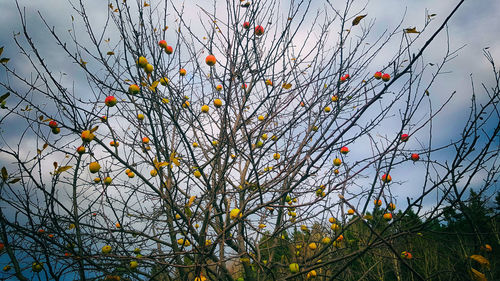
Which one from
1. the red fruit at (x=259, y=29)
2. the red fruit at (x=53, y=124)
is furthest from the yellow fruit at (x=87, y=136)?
the red fruit at (x=259, y=29)

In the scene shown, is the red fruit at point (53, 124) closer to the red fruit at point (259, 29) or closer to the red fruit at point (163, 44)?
the red fruit at point (163, 44)

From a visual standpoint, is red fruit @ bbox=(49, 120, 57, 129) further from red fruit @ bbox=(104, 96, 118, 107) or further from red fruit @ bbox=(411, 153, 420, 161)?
red fruit @ bbox=(411, 153, 420, 161)

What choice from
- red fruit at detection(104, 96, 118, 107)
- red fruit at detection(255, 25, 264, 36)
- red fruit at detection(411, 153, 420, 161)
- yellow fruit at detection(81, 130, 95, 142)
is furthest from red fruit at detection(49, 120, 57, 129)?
red fruit at detection(411, 153, 420, 161)

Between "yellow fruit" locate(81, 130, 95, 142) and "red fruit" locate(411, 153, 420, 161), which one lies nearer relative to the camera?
"yellow fruit" locate(81, 130, 95, 142)

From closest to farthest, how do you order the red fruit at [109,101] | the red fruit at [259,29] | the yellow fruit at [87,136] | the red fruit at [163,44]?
the yellow fruit at [87,136] < the red fruit at [109,101] < the red fruit at [163,44] < the red fruit at [259,29]

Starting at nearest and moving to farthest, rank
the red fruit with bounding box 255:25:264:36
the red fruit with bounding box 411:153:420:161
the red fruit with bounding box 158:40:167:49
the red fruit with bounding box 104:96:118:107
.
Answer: the red fruit with bounding box 104:96:118:107
the red fruit with bounding box 158:40:167:49
the red fruit with bounding box 255:25:264:36
the red fruit with bounding box 411:153:420:161

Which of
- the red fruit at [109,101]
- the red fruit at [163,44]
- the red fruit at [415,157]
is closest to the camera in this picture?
the red fruit at [109,101]

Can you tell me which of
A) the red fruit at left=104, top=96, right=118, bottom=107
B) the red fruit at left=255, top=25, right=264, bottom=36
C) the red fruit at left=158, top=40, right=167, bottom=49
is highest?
the red fruit at left=158, top=40, right=167, bottom=49

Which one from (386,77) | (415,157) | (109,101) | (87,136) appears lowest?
(415,157)

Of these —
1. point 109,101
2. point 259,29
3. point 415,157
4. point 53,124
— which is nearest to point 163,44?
point 109,101

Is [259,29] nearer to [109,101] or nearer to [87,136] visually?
[109,101]

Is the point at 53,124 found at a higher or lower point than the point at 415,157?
higher

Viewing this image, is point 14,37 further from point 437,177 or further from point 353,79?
point 437,177

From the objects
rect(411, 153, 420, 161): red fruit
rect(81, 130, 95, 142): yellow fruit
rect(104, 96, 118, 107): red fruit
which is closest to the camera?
rect(81, 130, 95, 142): yellow fruit
